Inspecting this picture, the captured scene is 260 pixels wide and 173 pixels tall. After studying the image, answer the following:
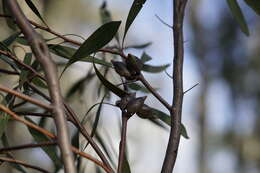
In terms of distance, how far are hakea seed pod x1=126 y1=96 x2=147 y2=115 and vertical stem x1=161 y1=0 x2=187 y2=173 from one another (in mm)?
29

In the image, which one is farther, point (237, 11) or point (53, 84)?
point (237, 11)

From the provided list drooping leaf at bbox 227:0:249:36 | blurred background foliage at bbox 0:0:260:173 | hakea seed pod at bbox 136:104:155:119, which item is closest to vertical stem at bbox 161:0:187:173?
hakea seed pod at bbox 136:104:155:119

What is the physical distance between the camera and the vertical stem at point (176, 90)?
0.39 meters

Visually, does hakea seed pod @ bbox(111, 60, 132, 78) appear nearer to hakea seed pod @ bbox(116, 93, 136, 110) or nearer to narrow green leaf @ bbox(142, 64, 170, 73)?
hakea seed pod @ bbox(116, 93, 136, 110)

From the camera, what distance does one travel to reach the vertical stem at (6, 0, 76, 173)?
253 millimetres

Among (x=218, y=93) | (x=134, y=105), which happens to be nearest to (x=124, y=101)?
(x=134, y=105)

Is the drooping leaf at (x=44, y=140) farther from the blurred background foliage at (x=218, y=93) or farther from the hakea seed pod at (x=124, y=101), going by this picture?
the blurred background foliage at (x=218, y=93)

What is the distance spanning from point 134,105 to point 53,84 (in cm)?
13

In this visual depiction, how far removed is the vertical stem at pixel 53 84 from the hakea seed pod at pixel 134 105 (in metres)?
0.13

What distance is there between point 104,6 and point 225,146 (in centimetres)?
590

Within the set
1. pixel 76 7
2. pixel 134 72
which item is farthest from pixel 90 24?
pixel 134 72

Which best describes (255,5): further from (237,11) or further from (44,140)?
(44,140)

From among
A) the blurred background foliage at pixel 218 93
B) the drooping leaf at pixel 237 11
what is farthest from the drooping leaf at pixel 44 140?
the blurred background foliage at pixel 218 93

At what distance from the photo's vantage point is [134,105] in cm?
40
